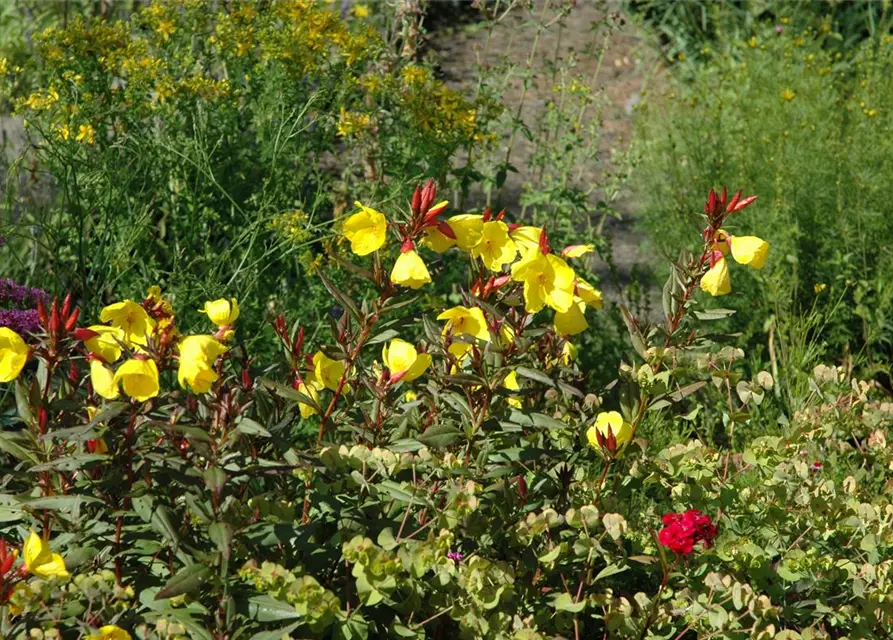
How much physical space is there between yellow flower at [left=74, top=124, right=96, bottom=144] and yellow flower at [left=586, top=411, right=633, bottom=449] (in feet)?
6.36

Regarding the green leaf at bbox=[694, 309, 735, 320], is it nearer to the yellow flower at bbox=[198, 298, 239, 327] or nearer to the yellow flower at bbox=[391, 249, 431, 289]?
the yellow flower at bbox=[391, 249, 431, 289]

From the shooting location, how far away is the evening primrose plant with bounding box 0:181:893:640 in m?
1.79

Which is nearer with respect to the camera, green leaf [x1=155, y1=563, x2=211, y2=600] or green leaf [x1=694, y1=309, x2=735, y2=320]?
green leaf [x1=155, y1=563, x2=211, y2=600]

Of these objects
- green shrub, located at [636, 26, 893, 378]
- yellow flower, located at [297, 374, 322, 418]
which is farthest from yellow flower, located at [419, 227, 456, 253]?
green shrub, located at [636, 26, 893, 378]

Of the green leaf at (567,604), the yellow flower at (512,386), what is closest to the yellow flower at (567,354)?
the yellow flower at (512,386)

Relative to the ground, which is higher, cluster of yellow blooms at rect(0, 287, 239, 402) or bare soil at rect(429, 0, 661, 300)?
cluster of yellow blooms at rect(0, 287, 239, 402)

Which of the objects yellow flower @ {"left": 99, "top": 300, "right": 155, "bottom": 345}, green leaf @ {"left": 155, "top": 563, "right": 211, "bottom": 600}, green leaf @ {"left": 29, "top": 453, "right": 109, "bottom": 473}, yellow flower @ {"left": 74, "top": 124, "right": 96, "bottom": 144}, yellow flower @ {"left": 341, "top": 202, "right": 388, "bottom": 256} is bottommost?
yellow flower @ {"left": 74, "top": 124, "right": 96, "bottom": 144}

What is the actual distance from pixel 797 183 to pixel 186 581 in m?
3.43

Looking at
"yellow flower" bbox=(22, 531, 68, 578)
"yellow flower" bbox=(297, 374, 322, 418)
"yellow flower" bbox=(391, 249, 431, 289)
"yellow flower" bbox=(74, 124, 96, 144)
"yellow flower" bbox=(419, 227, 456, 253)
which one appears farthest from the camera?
"yellow flower" bbox=(74, 124, 96, 144)

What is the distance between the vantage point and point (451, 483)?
2082 mm

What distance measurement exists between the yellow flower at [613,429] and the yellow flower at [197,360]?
76 centimetres

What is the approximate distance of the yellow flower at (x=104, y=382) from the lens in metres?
1.74

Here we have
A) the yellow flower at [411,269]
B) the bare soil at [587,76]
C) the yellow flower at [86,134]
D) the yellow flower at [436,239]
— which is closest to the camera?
the yellow flower at [411,269]

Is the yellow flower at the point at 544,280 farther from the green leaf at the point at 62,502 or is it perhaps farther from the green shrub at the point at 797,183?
the green shrub at the point at 797,183
